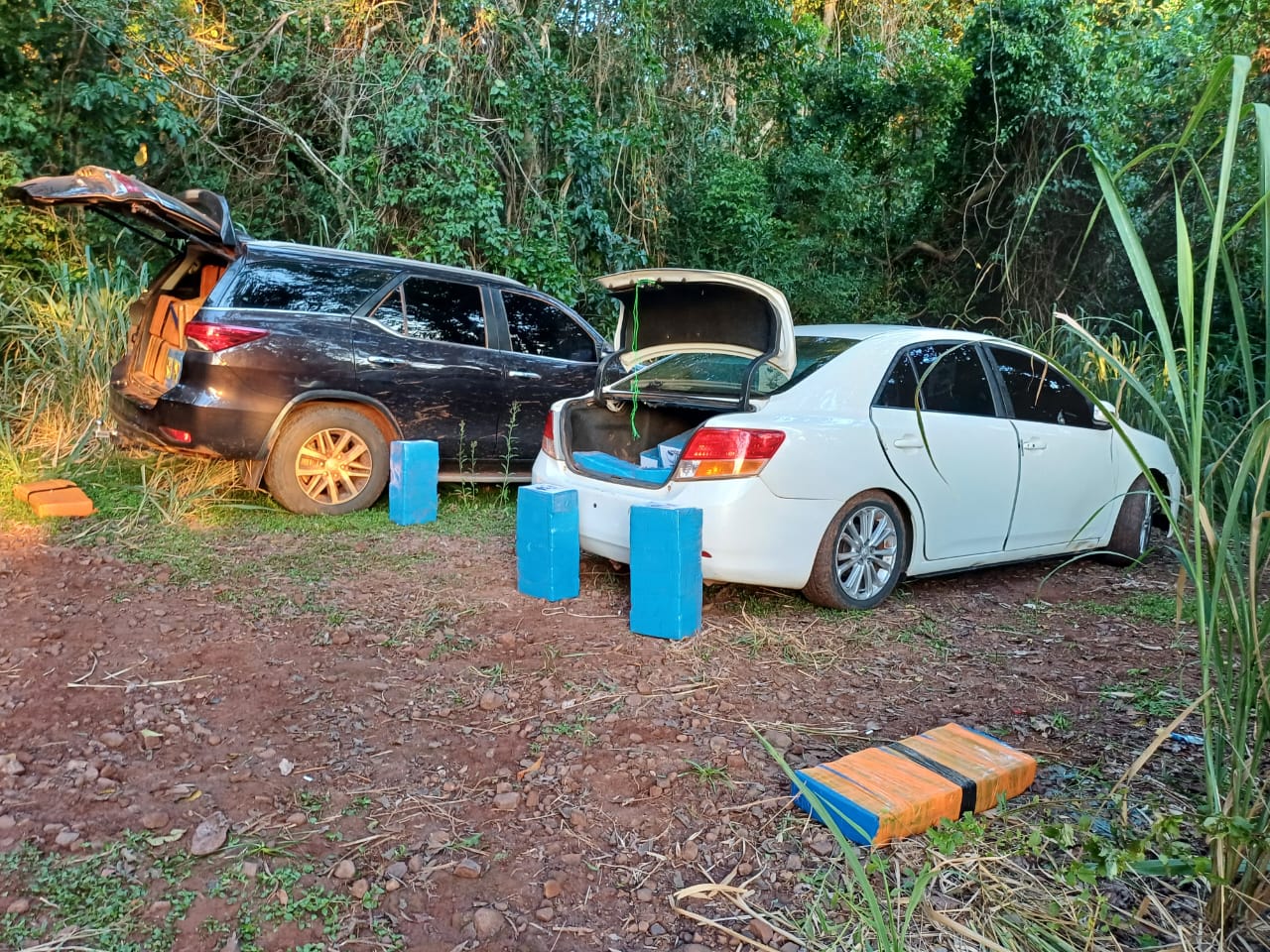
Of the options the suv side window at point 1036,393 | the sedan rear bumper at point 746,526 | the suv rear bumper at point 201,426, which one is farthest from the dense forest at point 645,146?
the sedan rear bumper at point 746,526

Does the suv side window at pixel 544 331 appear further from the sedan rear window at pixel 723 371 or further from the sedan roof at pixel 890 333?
the sedan roof at pixel 890 333

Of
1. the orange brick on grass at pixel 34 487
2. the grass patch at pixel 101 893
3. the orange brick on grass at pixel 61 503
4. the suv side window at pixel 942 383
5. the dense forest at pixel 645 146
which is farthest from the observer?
the dense forest at pixel 645 146

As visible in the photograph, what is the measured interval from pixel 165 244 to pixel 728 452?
173 inches

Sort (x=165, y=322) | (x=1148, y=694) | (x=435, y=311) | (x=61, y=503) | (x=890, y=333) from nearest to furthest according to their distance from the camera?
(x=1148, y=694), (x=890, y=333), (x=61, y=503), (x=165, y=322), (x=435, y=311)

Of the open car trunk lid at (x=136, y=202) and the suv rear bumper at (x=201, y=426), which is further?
the suv rear bumper at (x=201, y=426)

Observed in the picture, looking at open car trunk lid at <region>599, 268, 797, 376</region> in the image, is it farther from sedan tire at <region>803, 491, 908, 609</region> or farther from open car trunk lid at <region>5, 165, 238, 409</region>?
open car trunk lid at <region>5, 165, 238, 409</region>

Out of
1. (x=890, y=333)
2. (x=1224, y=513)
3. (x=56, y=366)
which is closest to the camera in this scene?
(x=1224, y=513)

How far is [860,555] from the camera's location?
4504 millimetres

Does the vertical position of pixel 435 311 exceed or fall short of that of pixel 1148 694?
it exceeds it

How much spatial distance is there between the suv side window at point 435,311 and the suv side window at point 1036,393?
355 centimetres

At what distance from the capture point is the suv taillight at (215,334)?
5488 millimetres

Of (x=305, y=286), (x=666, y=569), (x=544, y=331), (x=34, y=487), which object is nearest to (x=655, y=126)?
(x=544, y=331)

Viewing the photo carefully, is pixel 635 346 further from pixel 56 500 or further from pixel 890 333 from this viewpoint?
pixel 56 500

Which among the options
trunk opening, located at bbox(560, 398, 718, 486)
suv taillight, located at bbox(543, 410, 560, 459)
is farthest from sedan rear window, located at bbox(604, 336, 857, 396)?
suv taillight, located at bbox(543, 410, 560, 459)
